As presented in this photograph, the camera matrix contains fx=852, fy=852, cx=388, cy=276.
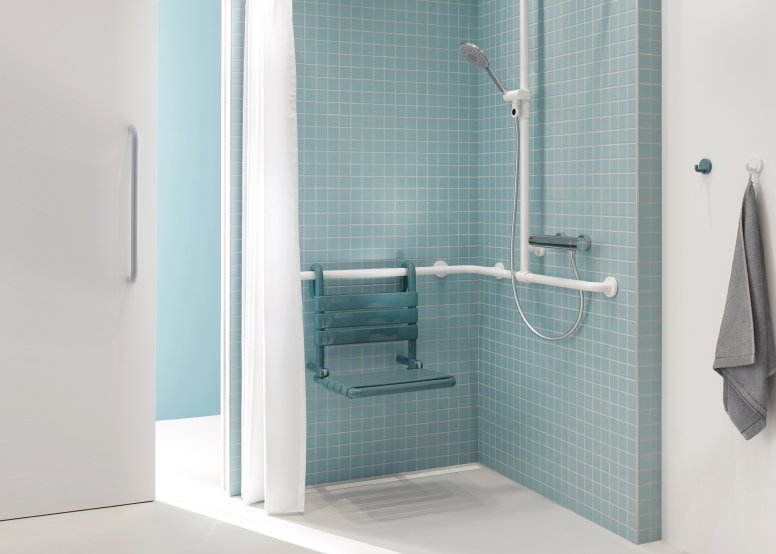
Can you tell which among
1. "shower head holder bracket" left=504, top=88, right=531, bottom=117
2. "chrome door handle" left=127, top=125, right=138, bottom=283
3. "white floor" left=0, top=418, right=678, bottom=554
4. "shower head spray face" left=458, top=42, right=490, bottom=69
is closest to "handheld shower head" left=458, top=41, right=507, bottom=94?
"shower head spray face" left=458, top=42, right=490, bottom=69

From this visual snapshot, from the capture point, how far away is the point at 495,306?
351 centimetres

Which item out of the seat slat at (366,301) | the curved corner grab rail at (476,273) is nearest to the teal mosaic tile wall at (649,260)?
the curved corner grab rail at (476,273)

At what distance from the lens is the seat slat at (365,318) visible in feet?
10.6

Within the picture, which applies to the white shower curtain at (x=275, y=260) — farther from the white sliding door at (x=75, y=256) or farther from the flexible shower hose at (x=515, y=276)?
the flexible shower hose at (x=515, y=276)

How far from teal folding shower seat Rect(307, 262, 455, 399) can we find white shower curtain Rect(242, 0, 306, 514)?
0.21 metres

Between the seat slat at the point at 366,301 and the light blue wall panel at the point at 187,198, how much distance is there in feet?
4.52

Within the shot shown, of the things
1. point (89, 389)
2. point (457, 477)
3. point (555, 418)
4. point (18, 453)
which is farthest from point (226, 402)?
point (555, 418)

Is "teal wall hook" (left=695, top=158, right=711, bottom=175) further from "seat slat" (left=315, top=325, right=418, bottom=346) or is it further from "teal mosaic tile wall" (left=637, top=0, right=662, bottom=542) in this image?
"seat slat" (left=315, top=325, right=418, bottom=346)

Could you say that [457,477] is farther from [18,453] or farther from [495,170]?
[18,453]

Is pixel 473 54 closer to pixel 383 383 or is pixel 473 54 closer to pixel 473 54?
pixel 473 54

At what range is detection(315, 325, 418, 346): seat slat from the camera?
10.6 feet

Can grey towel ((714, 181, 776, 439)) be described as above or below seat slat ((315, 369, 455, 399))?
above

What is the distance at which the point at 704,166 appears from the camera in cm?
251

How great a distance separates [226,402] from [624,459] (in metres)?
1.48
